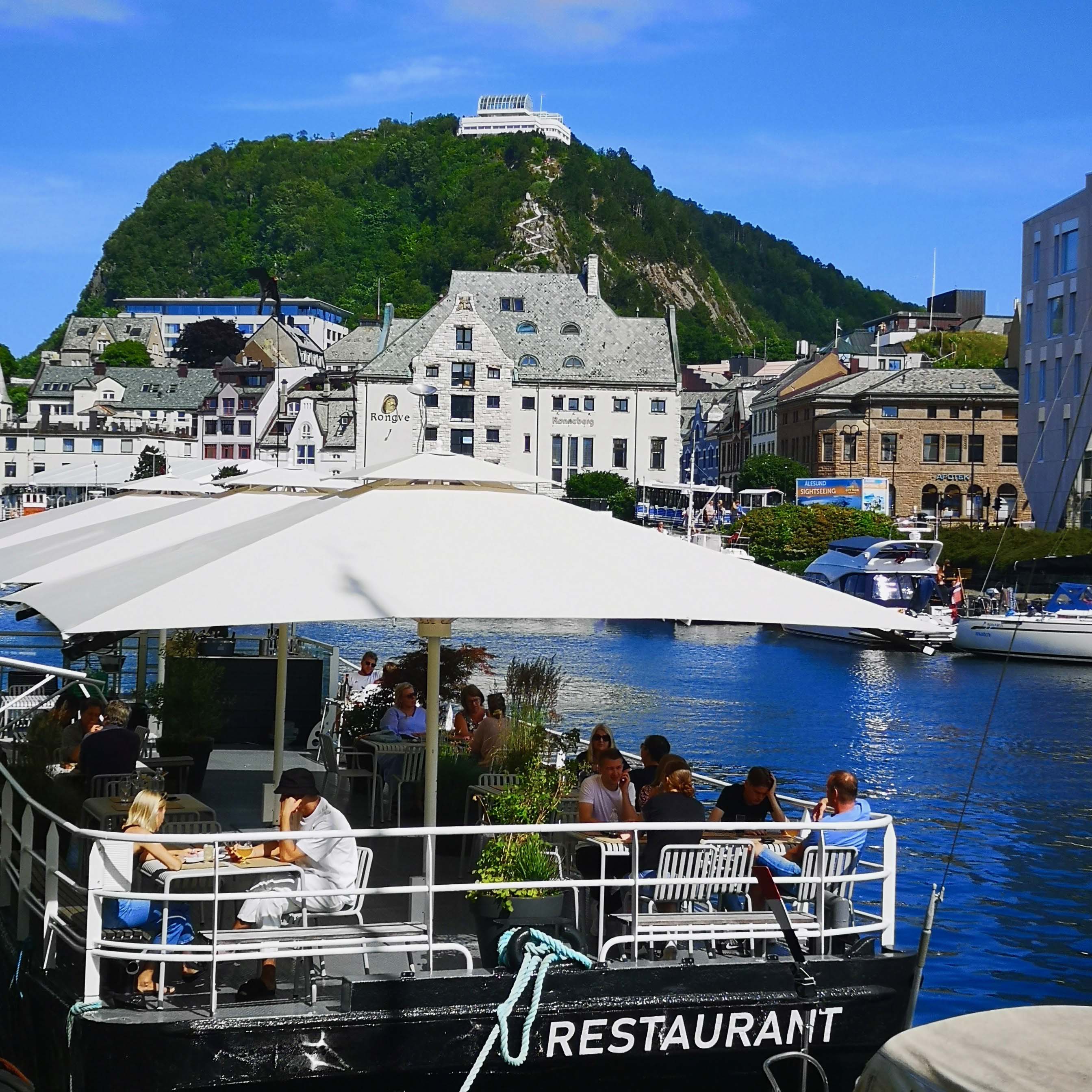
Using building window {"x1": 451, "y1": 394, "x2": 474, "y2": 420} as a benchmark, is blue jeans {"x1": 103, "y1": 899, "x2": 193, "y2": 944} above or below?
below

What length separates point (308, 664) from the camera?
63.3 feet

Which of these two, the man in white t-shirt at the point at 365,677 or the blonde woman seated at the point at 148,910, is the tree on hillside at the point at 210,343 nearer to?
the man in white t-shirt at the point at 365,677

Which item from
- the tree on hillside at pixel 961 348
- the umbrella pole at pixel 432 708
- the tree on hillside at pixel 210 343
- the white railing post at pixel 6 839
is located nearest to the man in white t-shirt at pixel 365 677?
the white railing post at pixel 6 839

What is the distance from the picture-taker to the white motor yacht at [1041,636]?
53719 mm

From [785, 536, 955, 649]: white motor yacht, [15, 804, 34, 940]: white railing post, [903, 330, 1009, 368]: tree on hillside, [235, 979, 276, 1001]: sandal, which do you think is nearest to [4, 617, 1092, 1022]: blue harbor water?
[785, 536, 955, 649]: white motor yacht

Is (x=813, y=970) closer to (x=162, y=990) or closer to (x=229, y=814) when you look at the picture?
(x=162, y=990)

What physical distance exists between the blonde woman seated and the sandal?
362 millimetres

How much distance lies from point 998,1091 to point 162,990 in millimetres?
4713

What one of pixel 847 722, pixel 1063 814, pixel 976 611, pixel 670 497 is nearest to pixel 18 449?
pixel 670 497

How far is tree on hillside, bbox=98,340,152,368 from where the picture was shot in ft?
593

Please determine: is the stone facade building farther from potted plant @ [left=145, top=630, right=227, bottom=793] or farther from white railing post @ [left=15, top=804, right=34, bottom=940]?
white railing post @ [left=15, top=804, right=34, bottom=940]

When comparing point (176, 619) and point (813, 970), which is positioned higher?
point (176, 619)

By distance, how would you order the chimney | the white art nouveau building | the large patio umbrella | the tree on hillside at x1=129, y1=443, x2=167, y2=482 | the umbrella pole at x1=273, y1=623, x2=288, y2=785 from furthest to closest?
the tree on hillside at x1=129, y1=443, x2=167, y2=482 → the chimney → the white art nouveau building → the umbrella pole at x1=273, y1=623, x2=288, y2=785 → the large patio umbrella

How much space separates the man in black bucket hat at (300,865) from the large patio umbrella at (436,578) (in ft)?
2.64
